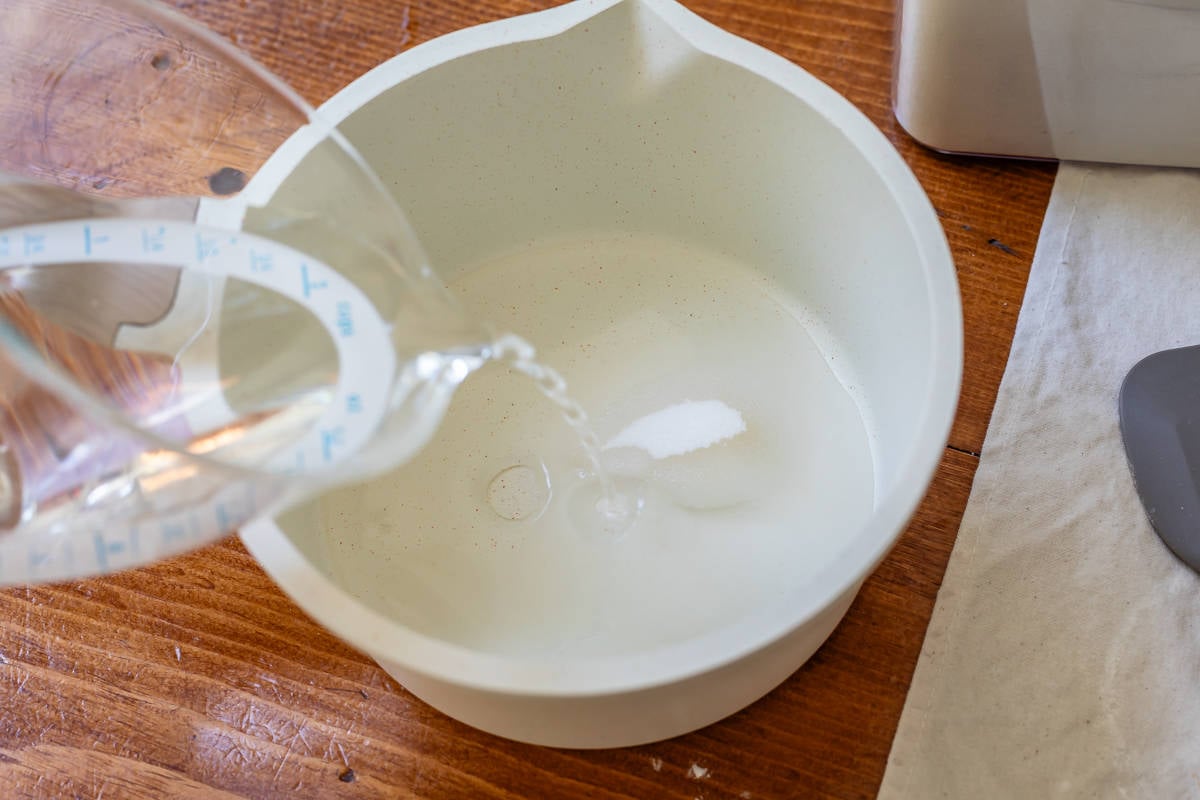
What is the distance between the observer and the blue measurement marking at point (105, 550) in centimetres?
46

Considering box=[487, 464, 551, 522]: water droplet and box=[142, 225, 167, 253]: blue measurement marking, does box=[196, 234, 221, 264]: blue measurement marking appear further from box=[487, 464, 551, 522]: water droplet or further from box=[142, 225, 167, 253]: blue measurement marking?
box=[487, 464, 551, 522]: water droplet

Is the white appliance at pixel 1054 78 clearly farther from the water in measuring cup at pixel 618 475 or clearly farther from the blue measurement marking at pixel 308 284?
the blue measurement marking at pixel 308 284

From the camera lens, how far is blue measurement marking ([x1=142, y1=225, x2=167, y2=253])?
0.57 metres

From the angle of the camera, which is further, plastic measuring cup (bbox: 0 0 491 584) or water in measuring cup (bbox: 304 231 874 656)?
water in measuring cup (bbox: 304 231 874 656)

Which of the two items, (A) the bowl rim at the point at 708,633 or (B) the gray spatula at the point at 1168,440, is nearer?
(A) the bowl rim at the point at 708,633

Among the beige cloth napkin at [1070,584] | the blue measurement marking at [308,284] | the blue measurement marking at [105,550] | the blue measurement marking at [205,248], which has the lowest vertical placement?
the beige cloth napkin at [1070,584]

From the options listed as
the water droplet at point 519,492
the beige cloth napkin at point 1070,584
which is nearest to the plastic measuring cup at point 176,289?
the water droplet at point 519,492

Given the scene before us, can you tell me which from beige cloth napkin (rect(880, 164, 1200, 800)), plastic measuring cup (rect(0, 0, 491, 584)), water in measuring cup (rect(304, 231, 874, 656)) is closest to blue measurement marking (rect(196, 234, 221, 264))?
plastic measuring cup (rect(0, 0, 491, 584))

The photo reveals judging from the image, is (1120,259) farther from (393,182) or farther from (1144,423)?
(393,182)

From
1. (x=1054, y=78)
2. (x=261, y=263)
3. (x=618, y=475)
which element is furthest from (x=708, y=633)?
(x=1054, y=78)

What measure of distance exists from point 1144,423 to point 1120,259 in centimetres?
12

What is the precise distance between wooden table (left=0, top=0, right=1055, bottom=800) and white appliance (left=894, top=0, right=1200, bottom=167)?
0.13 metres

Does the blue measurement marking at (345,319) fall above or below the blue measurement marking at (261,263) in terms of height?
below

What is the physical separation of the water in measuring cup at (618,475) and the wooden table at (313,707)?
4 centimetres
